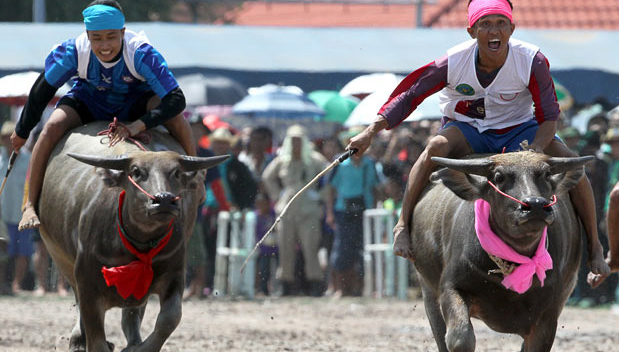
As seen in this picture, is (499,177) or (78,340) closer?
(499,177)

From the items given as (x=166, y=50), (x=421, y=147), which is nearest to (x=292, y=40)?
(x=166, y=50)

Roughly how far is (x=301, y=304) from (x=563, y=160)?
26.5ft

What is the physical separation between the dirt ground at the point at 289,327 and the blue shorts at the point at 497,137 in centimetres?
179

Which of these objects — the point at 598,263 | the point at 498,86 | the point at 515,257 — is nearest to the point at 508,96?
A: the point at 498,86

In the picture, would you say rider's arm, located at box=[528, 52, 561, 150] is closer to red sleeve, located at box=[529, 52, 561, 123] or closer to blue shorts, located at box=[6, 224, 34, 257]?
red sleeve, located at box=[529, 52, 561, 123]

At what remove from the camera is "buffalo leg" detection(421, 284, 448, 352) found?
7621 mm

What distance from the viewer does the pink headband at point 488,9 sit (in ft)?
23.6

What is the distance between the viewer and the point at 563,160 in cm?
646

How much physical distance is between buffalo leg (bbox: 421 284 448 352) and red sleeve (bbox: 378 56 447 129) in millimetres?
1201

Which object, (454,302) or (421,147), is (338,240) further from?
(454,302)

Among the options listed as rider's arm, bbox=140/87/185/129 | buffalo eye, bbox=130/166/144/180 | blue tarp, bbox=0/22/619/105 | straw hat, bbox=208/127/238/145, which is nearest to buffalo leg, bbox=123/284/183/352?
buffalo eye, bbox=130/166/144/180

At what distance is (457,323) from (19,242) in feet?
30.5

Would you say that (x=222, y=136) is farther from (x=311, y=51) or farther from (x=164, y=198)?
(x=164, y=198)

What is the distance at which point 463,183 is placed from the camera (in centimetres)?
678
